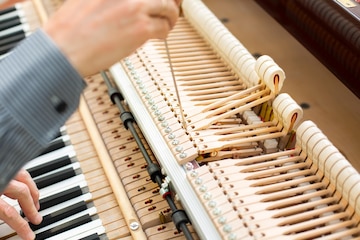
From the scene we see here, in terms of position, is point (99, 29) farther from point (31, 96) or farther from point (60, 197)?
point (60, 197)

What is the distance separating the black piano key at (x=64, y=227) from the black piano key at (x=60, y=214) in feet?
0.13

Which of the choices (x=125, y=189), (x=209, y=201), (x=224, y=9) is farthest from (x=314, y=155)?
(x=224, y=9)

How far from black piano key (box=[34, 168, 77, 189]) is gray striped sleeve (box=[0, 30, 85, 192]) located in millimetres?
884

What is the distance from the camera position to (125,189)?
6.75 ft

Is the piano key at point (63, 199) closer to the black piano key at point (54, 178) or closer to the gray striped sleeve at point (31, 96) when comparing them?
the black piano key at point (54, 178)

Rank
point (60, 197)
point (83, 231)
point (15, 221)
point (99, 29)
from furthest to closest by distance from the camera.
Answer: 1. point (60, 197)
2. point (83, 231)
3. point (15, 221)
4. point (99, 29)

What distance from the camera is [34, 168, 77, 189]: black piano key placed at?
2.09 m

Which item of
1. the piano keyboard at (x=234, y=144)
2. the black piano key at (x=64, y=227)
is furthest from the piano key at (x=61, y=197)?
the piano keyboard at (x=234, y=144)

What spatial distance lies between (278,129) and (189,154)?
0.36 meters

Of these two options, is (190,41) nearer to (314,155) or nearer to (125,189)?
(125,189)

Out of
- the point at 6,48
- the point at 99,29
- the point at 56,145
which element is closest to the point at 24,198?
the point at 56,145

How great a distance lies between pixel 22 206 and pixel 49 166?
0.31 meters

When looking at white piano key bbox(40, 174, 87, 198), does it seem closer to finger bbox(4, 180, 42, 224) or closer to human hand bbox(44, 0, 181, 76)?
finger bbox(4, 180, 42, 224)

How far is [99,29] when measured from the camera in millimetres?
1179
